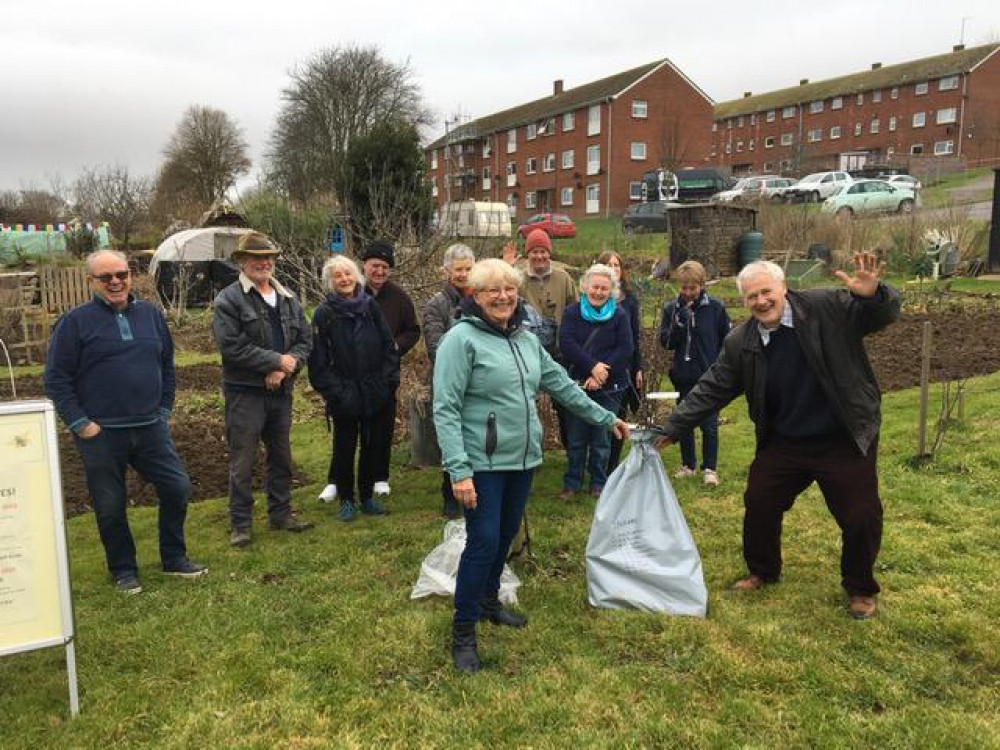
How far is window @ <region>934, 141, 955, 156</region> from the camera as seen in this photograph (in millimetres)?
52188

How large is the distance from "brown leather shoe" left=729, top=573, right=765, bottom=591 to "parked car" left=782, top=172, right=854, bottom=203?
1173 inches

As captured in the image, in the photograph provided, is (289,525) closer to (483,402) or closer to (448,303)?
(448,303)

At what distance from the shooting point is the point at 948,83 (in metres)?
51.7

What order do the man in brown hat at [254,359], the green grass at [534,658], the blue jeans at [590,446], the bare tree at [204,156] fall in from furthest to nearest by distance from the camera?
the bare tree at [204,156]
the blue jeans at [590,446]
the man in brown hat at [254,359]
the green grass at [534,658]

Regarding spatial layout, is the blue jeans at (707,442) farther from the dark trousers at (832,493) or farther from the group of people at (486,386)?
the dark trousers at (832,493)

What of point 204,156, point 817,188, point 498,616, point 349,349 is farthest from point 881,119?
point 498,616

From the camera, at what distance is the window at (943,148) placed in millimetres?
52188

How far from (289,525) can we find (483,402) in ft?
8.18

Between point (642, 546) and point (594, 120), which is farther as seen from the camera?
point (594, 120)

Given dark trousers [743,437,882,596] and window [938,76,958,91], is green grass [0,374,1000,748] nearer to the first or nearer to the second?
dark trousers [743,437,882,596]

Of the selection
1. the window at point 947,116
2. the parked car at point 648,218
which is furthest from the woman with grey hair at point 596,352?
the window at point 947,116

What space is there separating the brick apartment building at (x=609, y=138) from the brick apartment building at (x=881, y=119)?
7003 mm

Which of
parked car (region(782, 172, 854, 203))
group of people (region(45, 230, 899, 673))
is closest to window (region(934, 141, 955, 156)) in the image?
parked car (region(782, 172, 854, 203))

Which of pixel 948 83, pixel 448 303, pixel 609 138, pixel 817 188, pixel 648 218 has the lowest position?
pixel 448 303
